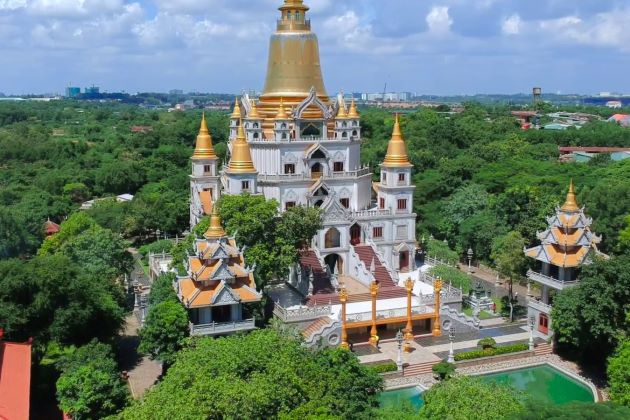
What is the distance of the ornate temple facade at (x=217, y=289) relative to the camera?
27391 millimetres

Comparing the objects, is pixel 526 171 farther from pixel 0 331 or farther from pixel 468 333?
pixel 0 331

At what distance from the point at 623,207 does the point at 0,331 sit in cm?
3388

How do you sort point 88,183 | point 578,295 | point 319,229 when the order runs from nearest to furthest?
point 578,295, point 319,229, point 88,183

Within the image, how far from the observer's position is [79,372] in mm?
23797

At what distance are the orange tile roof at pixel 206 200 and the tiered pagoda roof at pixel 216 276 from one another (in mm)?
12806

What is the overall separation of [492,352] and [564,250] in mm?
5892

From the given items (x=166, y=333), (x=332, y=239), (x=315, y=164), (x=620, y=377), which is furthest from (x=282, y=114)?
(x=620, y=377)

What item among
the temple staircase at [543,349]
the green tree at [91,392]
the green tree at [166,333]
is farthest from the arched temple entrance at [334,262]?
the green tree at [91,392]

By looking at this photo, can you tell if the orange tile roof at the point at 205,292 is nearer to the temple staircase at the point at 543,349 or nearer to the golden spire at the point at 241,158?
the golden spire at the point at 241,158

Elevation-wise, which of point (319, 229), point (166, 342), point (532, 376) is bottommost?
point (532, 376)

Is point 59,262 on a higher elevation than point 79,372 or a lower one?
higher

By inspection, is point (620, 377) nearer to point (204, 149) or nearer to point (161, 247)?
point (204, 149)

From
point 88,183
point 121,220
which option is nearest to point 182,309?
point 121,220

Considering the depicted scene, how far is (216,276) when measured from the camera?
1089 inches
